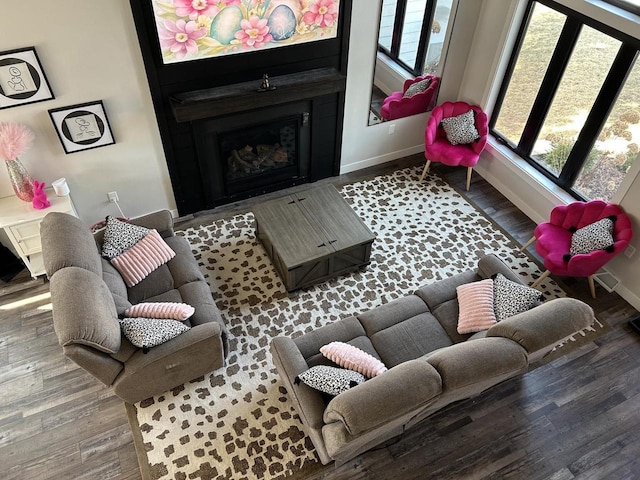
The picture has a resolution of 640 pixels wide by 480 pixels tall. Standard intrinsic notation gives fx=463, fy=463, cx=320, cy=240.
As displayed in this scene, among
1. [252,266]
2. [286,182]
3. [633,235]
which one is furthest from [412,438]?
[286,182]

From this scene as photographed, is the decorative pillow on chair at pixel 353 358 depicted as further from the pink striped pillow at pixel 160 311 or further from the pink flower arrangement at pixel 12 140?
the pink flower arrangement at pixel 12 140

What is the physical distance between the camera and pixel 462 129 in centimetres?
535

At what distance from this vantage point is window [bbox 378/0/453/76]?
4852 mm

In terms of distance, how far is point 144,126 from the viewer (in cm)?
435

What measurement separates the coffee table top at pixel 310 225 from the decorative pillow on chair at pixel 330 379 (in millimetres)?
1279

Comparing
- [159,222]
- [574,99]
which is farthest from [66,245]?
[574,99]

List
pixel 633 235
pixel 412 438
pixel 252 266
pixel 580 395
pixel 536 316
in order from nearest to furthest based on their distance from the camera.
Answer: pixel 536 316 → pixel 412 438 → pixel 580 395 → pixel 633 235 → pixel 252 266

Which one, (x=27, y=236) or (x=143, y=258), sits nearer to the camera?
(x=143, y=258)

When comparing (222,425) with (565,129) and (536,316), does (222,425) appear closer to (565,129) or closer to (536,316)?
(536,316)

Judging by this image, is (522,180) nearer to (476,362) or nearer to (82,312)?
(476,362)

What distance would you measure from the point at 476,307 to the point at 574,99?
8.36 ft

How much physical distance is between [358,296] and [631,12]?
11.2ft

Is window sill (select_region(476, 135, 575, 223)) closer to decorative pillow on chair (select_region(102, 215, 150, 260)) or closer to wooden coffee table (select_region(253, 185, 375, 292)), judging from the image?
wooden coffee table (select_region(253, 185, 375, 292))

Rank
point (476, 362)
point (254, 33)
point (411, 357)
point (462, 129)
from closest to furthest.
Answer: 1. point (476, 362)
2. point (411, 357)
3. point (254, 33)
4. point (462, 129)
